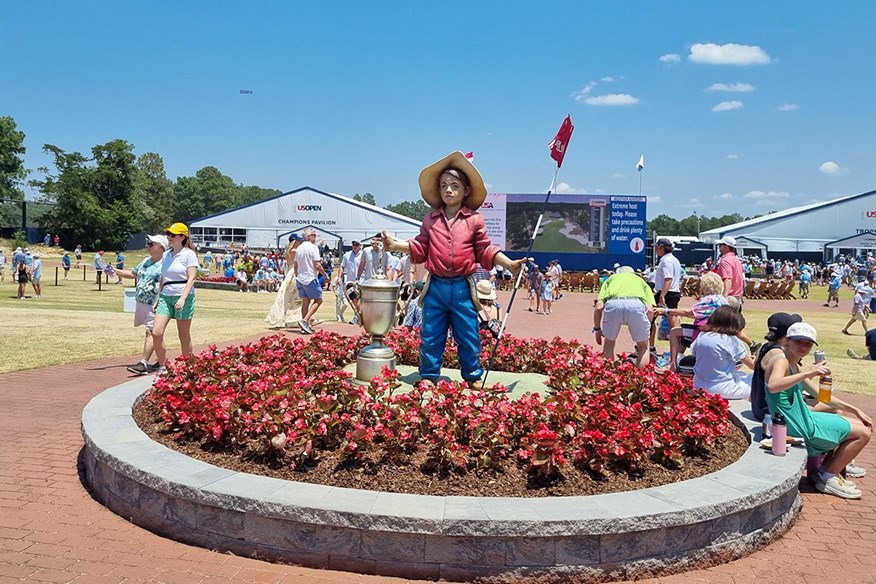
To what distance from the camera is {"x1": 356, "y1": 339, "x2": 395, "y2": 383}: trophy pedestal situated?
6043 mm

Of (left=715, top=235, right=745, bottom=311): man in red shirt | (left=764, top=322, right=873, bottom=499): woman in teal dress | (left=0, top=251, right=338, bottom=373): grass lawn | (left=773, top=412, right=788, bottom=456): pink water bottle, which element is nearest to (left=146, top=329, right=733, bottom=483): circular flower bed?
(left=773, top=412, right=788, bottom=456): pink water bottle

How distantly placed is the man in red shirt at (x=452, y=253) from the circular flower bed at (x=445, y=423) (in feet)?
1.84

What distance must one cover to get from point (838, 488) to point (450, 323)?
10.5 feet

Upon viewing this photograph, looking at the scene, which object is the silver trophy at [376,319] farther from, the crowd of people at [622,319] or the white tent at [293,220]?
the white tent at [293,220]

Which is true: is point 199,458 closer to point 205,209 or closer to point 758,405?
point 758,405

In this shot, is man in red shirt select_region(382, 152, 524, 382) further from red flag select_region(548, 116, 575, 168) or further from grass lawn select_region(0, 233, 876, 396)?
grass lawn select_region(0, 233, 876, 396)

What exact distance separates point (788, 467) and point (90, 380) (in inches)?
283

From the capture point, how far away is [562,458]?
3881 mm

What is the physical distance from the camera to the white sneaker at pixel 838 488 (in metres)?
4.65

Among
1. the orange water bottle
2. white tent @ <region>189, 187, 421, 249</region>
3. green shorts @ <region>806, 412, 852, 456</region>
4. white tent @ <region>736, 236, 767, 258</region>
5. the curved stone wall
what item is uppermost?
white tent @ <region>189, 187, 421, 249</region>

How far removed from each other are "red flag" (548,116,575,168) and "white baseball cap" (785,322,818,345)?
2.37 metres

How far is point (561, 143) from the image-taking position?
19.7ft

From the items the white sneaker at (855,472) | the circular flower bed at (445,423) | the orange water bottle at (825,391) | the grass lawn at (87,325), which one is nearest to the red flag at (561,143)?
the circular flower bed at (445,423)

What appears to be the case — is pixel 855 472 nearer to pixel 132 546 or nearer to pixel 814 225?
pixel 132 546
